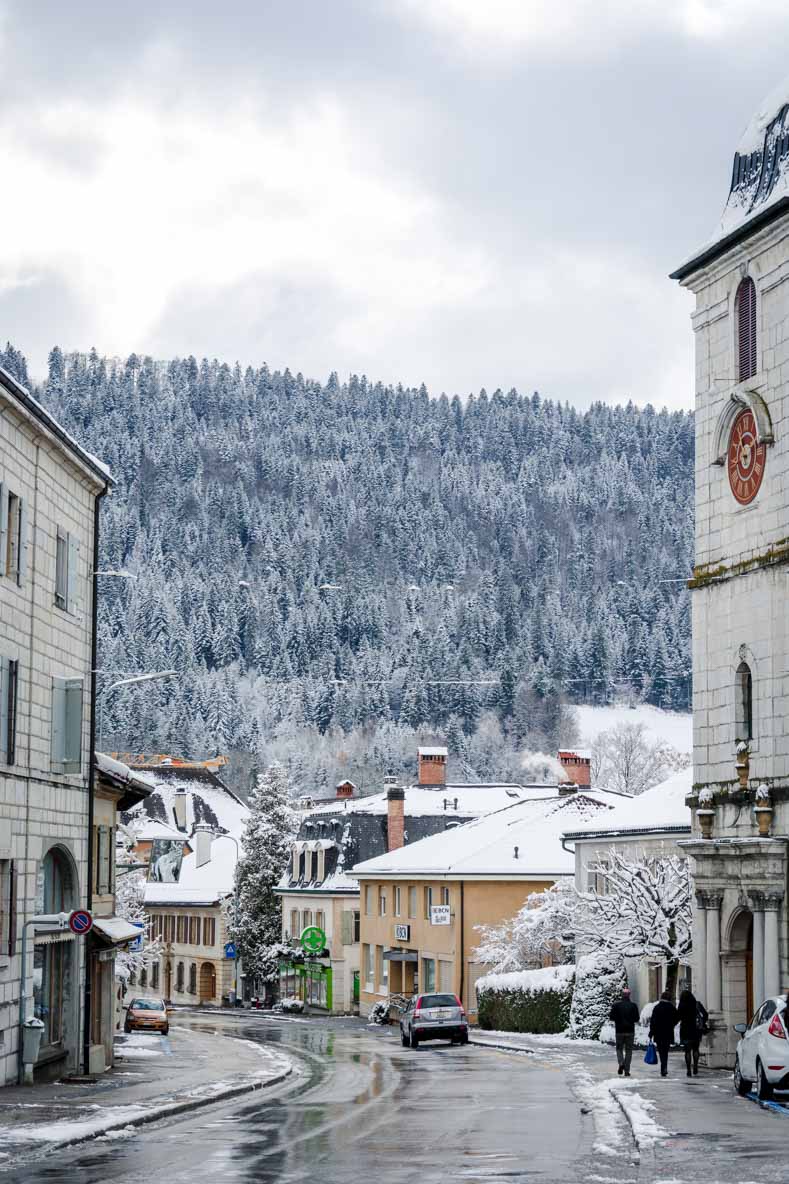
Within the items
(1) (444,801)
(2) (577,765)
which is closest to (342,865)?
(1) (444,801)

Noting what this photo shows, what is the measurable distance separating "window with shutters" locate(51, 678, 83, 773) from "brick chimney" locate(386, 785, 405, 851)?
55.2m

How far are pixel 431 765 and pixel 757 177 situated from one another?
6402 centimetres

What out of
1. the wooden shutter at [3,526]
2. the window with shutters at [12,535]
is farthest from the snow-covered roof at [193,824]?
the wooden shutter at [3,526]

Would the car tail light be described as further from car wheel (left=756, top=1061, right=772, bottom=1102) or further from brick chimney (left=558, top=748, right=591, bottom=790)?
brick chimney (left=558, top=748, right=591, bottom=790)

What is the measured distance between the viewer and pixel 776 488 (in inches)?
1467

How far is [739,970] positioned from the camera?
37906 millimetres

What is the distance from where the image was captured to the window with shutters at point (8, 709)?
3005 cm

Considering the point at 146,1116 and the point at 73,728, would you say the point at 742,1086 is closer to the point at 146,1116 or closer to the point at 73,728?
the point at 146,1116

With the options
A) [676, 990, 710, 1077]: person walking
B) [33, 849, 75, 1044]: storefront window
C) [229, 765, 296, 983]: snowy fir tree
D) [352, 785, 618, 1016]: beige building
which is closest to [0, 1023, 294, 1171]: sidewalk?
[33, 849, 75, 1044]: storefront window

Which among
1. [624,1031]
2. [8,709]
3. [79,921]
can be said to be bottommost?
[624,1031]

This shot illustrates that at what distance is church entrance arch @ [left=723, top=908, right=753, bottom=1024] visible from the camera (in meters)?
37.5

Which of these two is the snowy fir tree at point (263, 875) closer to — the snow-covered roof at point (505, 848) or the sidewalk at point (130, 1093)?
the snow-covered roof at point (505, 848)

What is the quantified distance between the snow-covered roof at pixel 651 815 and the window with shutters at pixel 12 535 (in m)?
27.0

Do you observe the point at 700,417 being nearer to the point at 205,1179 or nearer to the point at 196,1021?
the point at 205,1179
